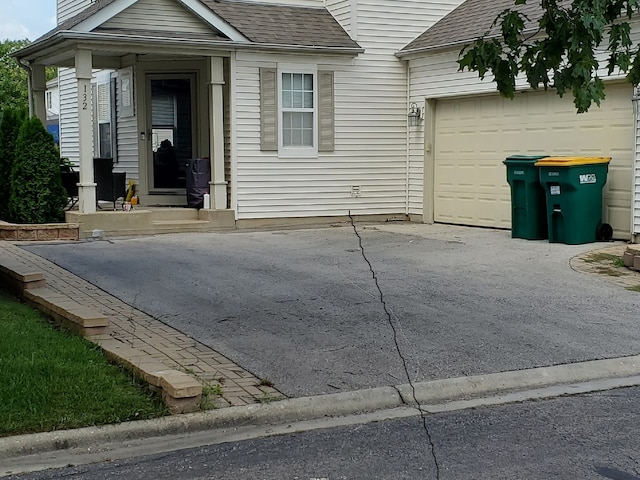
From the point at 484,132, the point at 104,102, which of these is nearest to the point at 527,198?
the point at 484,132

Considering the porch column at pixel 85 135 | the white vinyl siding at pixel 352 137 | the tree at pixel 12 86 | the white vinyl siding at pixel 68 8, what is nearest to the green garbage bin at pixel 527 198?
the white vinyl siding at pixel 352 137

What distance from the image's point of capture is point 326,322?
27.6 feet

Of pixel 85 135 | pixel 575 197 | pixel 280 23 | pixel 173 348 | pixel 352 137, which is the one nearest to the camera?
pixel 173 348

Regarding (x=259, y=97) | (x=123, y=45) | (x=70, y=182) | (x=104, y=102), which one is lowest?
(x=70, y=182)

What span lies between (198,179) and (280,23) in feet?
11.6

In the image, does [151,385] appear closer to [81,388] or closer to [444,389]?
[81,388]

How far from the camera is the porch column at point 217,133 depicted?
625 inches

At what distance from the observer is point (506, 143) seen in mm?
15578

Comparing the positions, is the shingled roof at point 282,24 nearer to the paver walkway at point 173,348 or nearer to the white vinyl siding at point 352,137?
the white vinyl siding at point 352,137

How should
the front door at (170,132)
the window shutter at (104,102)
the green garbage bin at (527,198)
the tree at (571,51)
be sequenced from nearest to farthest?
the tree at (571,51) < the green garbage bin at (527,198) < the front door at (170,132) < the window shutter at (104,102)

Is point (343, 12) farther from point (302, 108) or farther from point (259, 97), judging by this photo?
point (259, 97)

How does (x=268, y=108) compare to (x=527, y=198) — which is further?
(x=268, y=108)

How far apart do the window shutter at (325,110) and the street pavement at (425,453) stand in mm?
11478

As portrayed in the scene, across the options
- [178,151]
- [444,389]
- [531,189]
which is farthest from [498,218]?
[444,389]
